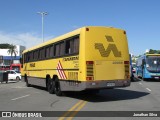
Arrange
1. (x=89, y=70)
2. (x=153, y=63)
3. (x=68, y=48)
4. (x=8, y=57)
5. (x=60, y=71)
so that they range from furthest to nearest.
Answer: (x=8, y=57) < (x=153, y=63) < (x=60, y=71) < (x=68, y=48) < (x=89, y=70)

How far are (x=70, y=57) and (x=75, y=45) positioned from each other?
2.34ft

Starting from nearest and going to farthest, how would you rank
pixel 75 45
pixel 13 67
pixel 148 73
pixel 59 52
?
1. pixel 75 45
2. pixel 59 52
3. pixel 148 73
4. pixel 13 67

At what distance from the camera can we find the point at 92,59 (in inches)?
→ 578

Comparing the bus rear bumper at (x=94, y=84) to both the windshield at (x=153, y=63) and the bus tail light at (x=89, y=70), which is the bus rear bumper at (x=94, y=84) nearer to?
the bus tail light at (x=89, y=70)

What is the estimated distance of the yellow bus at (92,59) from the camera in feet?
48.0

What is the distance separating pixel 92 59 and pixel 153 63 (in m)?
21.2

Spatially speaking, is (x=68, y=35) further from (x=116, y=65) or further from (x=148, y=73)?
(x=148, y=73)

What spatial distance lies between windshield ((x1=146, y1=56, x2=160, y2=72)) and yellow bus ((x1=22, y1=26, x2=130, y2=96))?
18.5 meters

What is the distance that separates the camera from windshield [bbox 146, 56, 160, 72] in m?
34.4

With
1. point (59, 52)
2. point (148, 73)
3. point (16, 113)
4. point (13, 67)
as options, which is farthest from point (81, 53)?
point (13, 67)

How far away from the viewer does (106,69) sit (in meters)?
15.1

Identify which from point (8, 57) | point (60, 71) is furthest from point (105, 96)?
point (8, 57)

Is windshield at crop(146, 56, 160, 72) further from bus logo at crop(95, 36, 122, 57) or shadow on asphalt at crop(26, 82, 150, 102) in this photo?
bus logo at crop(95, 36, 122, 57)

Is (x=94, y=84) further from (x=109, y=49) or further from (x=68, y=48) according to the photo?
(x=68, y=48)
